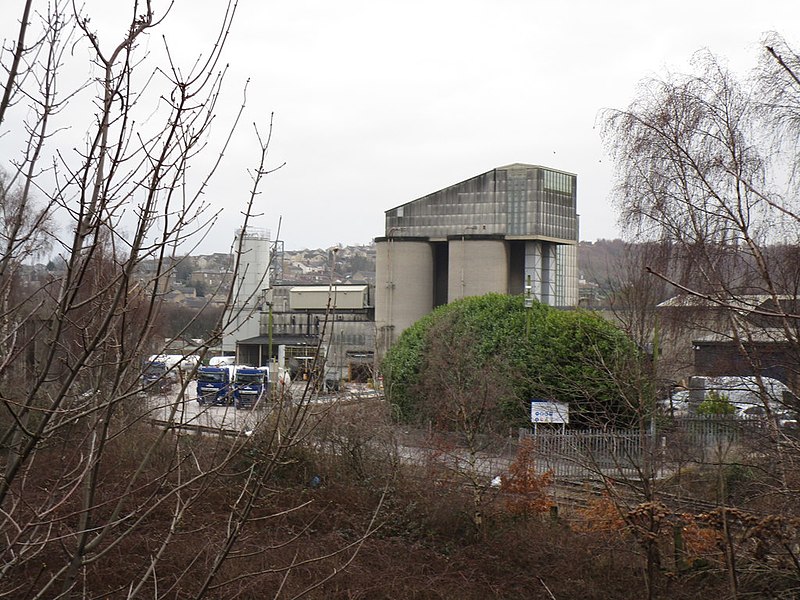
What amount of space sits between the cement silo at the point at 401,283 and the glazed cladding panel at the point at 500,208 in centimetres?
104

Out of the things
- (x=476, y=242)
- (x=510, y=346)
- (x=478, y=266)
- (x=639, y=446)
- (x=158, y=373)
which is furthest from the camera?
(x=476, y=242)

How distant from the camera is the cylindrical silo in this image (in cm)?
4562

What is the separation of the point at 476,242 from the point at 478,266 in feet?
4.21

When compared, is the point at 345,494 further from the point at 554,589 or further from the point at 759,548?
the point at 759,548

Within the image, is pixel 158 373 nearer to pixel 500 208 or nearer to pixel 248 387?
pixel 248 387

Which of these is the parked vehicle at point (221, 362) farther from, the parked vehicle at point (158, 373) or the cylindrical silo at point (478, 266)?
the parked vehicle at point (158, 373)

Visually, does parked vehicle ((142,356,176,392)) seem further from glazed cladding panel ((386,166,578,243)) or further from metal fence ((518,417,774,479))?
glazed cladding panel ((386,166,578,243))

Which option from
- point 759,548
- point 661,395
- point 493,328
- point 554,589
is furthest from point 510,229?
point 759,548

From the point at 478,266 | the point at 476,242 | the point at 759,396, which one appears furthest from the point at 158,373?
the point at 476,242

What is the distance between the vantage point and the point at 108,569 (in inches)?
429

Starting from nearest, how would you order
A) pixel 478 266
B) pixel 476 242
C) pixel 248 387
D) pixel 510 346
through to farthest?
pixel 248 387
pixel 510 346
pixel 478 266
pixel 476 242

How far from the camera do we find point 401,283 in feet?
154

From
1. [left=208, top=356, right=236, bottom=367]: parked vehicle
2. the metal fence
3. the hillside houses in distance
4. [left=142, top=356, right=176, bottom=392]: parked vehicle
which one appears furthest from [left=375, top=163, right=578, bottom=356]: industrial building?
[left=142, top=356, right=176, bottom=392]: parked vehicle

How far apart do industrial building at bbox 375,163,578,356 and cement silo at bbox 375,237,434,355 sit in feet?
0.17
